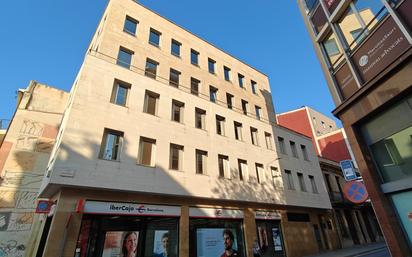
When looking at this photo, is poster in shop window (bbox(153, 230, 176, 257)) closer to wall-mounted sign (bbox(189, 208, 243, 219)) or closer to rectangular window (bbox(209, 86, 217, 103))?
wall-mounted sign (bbox(189, 208, 243, 219))

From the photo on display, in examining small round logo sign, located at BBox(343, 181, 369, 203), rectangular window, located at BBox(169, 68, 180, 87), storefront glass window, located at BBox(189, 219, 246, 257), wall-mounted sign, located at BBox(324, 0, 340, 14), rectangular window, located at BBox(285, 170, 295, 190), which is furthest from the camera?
rectangular window, located at BBox(285, 170, 295, 190)

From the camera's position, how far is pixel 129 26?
17500mm

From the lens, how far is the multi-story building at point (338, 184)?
Answer: 26.1m

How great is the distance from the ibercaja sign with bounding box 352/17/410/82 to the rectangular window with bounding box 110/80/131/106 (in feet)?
40.0

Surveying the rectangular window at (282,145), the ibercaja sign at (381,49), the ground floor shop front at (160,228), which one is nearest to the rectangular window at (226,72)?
the rectangular window at (282,145)

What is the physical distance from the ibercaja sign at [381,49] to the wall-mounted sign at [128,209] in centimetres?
1104

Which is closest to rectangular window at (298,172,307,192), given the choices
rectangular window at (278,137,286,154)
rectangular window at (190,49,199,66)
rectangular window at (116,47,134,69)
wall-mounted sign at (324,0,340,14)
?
rectangular window at (278,137,286,154)

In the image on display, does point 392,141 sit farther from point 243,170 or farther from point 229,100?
point 229,100

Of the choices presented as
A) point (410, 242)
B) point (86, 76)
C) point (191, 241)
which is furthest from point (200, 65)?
point (410, 242)

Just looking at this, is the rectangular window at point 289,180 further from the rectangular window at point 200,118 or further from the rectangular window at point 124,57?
the rectangular window at point 124,57

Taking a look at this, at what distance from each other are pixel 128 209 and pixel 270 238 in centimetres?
1109

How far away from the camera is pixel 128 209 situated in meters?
12.0

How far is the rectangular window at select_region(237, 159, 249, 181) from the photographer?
17.8 metres

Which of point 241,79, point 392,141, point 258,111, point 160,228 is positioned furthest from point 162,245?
point 241,79
